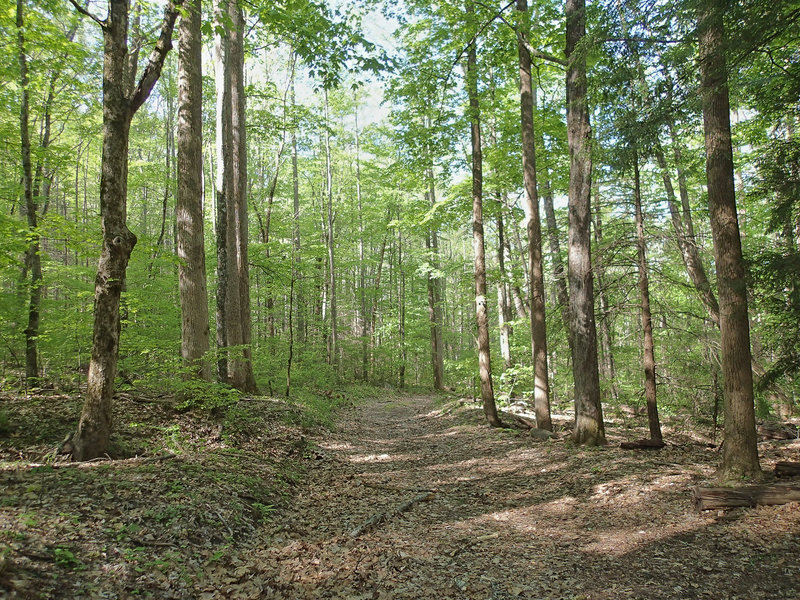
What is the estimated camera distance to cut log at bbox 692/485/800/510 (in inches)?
186

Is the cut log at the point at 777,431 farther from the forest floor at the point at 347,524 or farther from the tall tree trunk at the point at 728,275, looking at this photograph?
the tall tree trunk at the point at 728,275

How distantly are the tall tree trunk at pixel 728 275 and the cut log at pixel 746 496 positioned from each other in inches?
21.7

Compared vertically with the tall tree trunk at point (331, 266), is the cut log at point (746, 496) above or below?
below

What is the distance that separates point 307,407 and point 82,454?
24.0 ft

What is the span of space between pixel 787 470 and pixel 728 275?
249 centimetres

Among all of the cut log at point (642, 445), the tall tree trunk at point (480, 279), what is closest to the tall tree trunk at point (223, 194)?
the tall tree trunk at point (480, 279)

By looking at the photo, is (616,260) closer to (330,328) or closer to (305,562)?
(305,562)

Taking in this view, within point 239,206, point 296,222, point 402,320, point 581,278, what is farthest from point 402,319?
point 581,278

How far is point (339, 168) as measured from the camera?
97.3ft

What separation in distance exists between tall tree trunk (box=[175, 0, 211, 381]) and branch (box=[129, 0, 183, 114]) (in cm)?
249

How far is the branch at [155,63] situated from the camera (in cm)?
524

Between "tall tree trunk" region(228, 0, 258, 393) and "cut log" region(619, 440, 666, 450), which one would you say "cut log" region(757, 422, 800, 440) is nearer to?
"cut log" region(619, 440, 666, 450)

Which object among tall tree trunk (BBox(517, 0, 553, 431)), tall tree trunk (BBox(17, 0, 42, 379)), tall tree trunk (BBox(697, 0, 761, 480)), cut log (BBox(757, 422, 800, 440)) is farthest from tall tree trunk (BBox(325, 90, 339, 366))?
tall tree trunk (BBox(697, 0, 761, 480))

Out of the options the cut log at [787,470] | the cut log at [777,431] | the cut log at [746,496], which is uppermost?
the cut log at [787,470]
